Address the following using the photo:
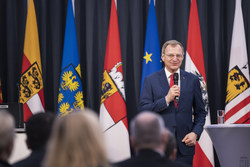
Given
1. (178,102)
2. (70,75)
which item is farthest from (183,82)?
(70,75)

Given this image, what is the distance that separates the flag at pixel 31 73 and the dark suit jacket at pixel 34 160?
156 inches

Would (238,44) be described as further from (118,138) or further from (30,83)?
(30,83)

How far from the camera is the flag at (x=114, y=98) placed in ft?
20.0

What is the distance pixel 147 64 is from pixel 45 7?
2.00 meters

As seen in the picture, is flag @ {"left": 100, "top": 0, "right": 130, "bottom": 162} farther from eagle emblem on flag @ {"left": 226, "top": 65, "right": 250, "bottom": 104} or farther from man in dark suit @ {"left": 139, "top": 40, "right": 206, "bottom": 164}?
man in dark suit @ {"left": 139, "top": 40, "right": 206, "bottom": 164}

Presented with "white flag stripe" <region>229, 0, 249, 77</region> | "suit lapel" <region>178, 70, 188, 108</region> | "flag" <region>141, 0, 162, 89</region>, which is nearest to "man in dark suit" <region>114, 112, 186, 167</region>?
"suit lapel" <region>178, 70, 188, 108</region>

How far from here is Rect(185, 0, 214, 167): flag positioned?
20.0 ft

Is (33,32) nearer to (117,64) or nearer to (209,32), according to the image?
(117,64)

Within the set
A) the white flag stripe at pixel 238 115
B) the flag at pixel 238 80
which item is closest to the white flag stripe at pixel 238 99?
the flag at pixel 238 80

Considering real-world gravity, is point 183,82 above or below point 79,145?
above

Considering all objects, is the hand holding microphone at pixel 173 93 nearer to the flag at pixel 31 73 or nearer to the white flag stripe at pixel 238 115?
the white flag stripe at pixel 238 115

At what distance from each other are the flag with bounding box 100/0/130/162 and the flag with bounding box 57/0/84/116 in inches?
15.8

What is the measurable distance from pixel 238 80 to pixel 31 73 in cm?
319

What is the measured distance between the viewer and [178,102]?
432 cm
